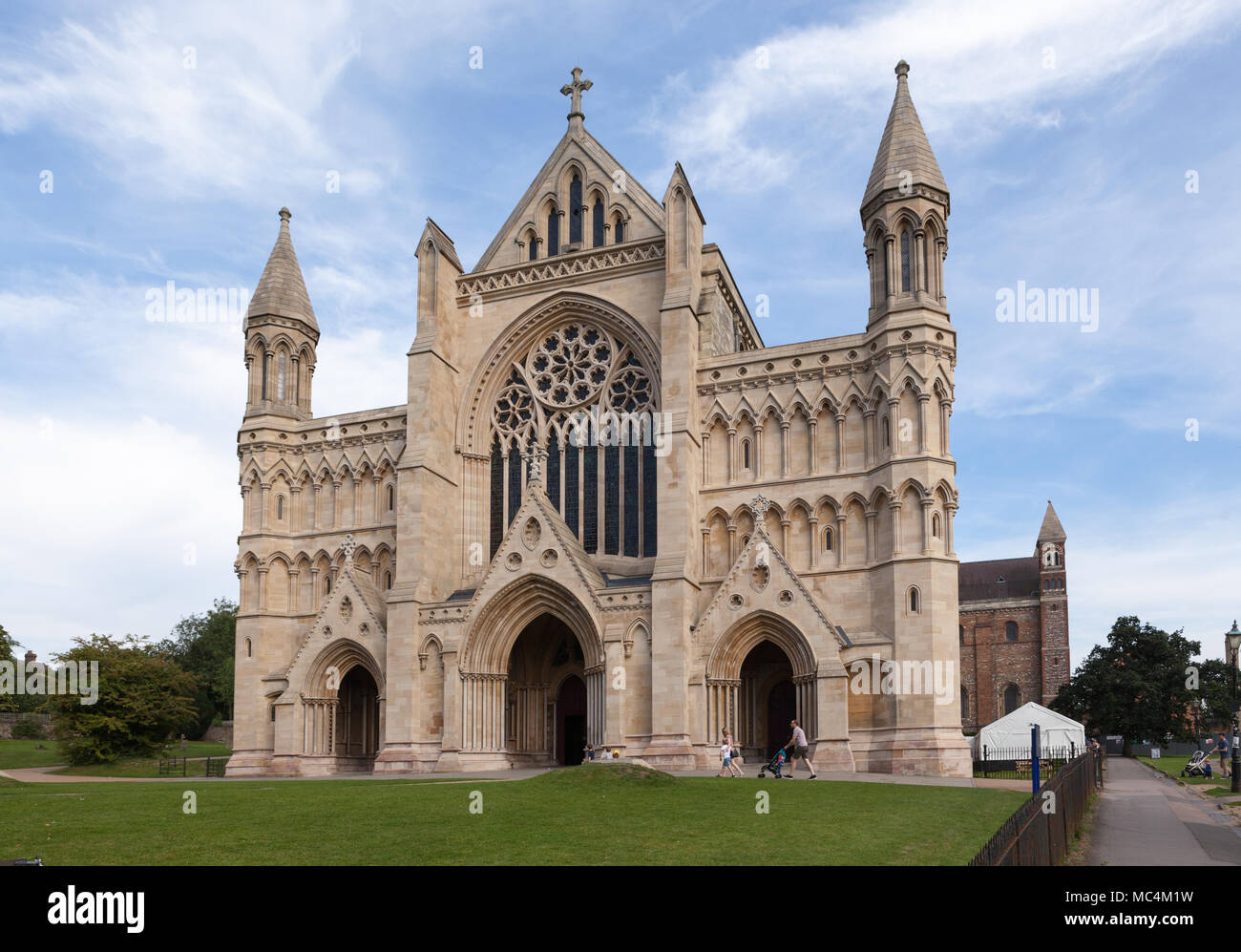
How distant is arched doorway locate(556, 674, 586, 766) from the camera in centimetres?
3900

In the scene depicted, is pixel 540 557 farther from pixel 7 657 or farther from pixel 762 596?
pixel 7 657

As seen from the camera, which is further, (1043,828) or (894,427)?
(894,427)

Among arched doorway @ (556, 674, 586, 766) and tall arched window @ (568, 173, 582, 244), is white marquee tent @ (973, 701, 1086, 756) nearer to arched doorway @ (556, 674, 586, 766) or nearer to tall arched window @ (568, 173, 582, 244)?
arched doorway @ (556, 674, 586, 766)

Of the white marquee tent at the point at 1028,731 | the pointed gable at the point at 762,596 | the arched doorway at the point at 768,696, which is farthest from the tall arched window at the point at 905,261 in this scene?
the white marquee tent at the point at 1028,731

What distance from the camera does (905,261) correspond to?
116 ft

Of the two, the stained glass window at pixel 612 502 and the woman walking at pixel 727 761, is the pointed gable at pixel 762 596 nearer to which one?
the woman walking at pixel 727 761

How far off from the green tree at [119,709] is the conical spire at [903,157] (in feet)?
105

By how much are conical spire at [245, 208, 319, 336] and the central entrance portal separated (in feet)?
53.7

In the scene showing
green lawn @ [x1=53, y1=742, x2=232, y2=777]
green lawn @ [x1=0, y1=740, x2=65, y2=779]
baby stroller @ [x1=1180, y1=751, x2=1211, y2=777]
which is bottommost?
green lawn @ [x1=0, y1=740, x2=65, y2=779]

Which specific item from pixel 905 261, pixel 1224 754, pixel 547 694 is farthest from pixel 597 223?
pixel 1224 754

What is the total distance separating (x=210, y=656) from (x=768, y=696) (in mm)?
64524

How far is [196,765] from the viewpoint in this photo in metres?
43.2

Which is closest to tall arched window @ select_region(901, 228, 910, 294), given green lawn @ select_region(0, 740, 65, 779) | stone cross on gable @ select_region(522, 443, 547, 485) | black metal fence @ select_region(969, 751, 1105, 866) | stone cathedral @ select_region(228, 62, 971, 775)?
stone cathedral @ select_region(228, 62, 971, 775)

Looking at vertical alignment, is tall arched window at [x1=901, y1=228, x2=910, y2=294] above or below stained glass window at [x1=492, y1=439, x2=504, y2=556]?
above
